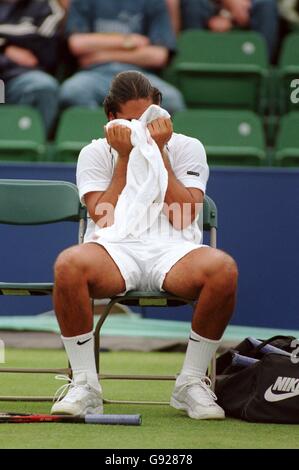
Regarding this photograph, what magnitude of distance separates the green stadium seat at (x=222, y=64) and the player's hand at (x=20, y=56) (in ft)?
3.58

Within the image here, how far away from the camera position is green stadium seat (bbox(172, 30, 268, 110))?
889 centimetres

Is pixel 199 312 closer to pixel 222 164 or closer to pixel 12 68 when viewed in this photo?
pixel 222 164

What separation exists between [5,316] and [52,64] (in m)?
2.35

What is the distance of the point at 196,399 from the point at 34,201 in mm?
1383

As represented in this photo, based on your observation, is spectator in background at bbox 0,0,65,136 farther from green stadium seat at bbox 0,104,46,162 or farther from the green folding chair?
the green folding chair

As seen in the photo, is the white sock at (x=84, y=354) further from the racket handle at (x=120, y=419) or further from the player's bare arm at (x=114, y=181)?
the player's bare arm at (x=114, y=181)

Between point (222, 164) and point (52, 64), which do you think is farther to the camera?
point (52, 64)

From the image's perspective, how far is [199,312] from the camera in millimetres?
4352

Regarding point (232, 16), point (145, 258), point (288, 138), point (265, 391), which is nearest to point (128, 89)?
point (145, 258)

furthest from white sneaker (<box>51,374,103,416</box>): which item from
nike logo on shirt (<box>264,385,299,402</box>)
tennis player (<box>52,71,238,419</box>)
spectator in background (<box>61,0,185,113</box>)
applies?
spectator in background (<box>61,0,185,113</box>)

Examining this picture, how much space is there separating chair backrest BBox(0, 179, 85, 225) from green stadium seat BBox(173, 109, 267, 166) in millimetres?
2940

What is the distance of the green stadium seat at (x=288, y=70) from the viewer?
28.9 feet

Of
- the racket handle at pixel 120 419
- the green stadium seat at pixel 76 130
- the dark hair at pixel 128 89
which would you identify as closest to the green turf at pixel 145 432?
the racket handle at pixel 120 419

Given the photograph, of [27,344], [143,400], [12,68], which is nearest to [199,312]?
[143,400]
